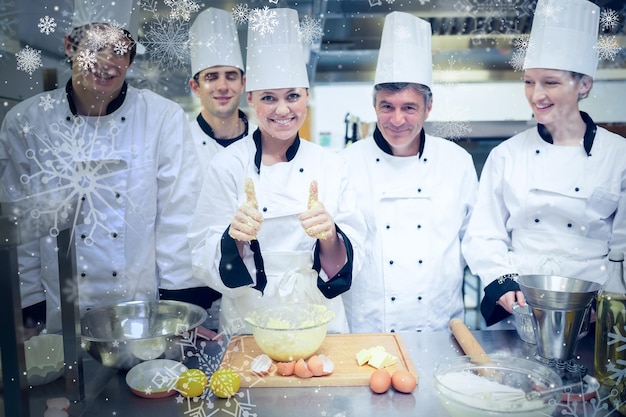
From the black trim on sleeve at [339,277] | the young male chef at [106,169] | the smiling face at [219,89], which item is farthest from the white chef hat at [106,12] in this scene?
the black trim on sleeve at [339,277]

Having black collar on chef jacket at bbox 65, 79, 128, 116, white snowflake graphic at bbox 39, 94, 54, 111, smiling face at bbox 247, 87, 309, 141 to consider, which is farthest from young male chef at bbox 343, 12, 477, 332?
white snowflake graphic at bbox 39, 94, 54, 111

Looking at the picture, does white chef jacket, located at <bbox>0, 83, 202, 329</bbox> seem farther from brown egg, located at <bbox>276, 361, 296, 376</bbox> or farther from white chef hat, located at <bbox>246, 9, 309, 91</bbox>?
brown egg, located at <bbox>276, 361, 296, 376</bbox>

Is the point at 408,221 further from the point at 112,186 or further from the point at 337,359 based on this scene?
the point at 112,186

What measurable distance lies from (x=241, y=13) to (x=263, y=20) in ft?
0.22

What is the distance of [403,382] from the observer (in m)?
1.14

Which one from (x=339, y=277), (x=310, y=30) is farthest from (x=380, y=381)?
(x=310, y=30)

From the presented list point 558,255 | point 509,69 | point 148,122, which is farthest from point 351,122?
point 558,255

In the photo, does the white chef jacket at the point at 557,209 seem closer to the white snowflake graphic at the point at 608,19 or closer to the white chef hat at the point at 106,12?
the white snowflake graphic at the point at 608,19

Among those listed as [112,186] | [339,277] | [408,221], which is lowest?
[339,277]

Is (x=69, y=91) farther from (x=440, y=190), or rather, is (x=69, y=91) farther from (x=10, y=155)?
(x=440, y=190)

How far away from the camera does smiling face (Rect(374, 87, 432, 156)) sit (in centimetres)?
154

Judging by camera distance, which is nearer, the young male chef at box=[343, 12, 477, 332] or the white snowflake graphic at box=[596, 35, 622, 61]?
the white snowflake graphic at box=[596, 35, 622, 61]

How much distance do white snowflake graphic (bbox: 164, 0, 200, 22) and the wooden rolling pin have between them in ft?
3.73

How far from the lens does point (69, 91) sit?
1.42m
